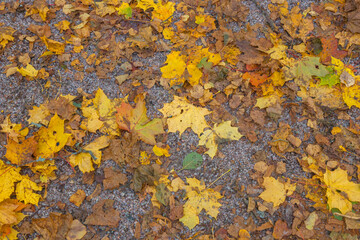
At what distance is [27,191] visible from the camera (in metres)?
2.13

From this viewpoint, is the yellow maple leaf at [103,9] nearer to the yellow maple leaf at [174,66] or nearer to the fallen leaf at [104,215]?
the yellow maple leaf at [174,66]

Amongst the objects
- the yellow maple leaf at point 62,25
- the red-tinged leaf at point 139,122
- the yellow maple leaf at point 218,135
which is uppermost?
the yellow maple leaf at point 62,25

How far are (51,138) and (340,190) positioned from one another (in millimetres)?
2308

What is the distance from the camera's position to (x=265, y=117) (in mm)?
2414

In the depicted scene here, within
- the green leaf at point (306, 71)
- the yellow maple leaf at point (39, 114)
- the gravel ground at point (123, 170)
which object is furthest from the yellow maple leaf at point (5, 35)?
the green leaf at point (306, 71)

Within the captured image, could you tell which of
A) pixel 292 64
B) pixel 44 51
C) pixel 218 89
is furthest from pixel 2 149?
pixel 292 64

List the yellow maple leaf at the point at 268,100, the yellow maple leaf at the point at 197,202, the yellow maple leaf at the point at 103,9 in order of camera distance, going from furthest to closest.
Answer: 1. the yellow maple leaf at the point at 103,9
2. the yellow maple leaf at the point at 268,100
3. the yellow maple leaf at the point at 197,202

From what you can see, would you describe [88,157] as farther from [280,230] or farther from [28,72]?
[280,230]

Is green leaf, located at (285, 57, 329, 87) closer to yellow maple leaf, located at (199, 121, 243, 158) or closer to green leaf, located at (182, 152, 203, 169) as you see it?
yellow maple leaf, located at (199, 121, 243, 158)

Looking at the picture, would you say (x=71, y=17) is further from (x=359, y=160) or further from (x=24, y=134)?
(x=359, y=160)

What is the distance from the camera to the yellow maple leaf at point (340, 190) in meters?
2.07

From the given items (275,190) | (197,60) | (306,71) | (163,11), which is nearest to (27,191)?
(197,60)

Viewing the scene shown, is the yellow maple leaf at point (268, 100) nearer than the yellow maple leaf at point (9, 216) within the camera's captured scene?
No

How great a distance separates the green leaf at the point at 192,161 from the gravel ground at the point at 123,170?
1.6 inches
